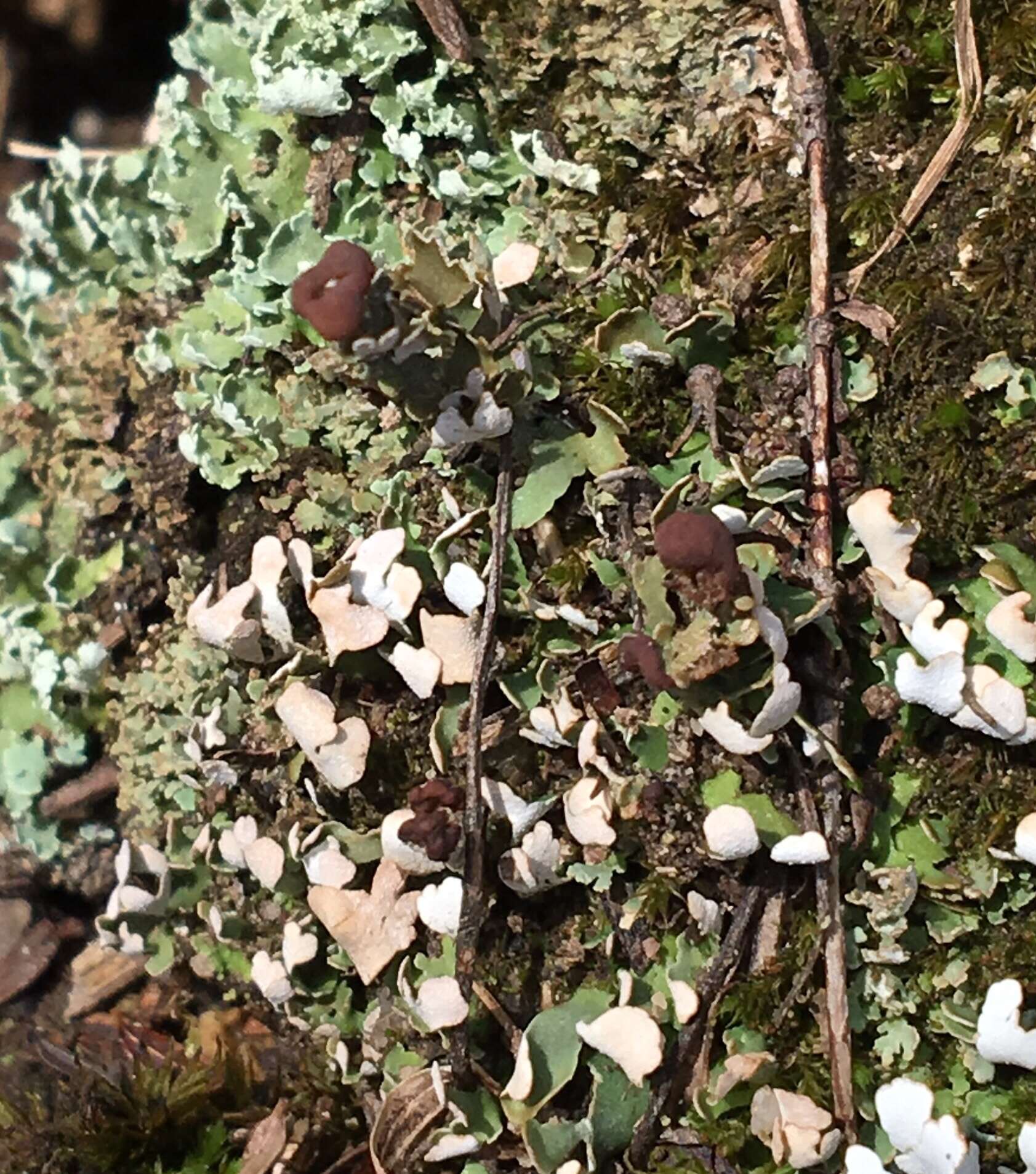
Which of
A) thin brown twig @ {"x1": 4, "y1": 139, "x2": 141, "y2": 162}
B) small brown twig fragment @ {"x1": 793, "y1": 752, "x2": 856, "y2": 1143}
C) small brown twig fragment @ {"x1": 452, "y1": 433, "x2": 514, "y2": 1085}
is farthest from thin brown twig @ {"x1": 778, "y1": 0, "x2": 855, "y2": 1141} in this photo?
thin brown twig @ {"x1": 4, "y1": 139, "x2": 141, "y2": 162}

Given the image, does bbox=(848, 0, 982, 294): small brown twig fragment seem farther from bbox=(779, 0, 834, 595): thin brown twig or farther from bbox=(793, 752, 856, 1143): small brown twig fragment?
bbox=(793, 752, 856, 1143): small brown twig fragment

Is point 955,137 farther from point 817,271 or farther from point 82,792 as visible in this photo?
point 82,792

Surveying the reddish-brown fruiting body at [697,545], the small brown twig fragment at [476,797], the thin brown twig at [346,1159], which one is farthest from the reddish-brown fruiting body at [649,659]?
the thin brown twig at [346,1159]

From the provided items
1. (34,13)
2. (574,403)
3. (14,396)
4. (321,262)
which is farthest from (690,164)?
(34,13)

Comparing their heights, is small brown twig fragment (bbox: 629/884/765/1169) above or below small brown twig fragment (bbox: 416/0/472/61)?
below

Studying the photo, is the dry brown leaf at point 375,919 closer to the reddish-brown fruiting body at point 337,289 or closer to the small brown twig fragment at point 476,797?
the small brown twig fragment at point 476,797
